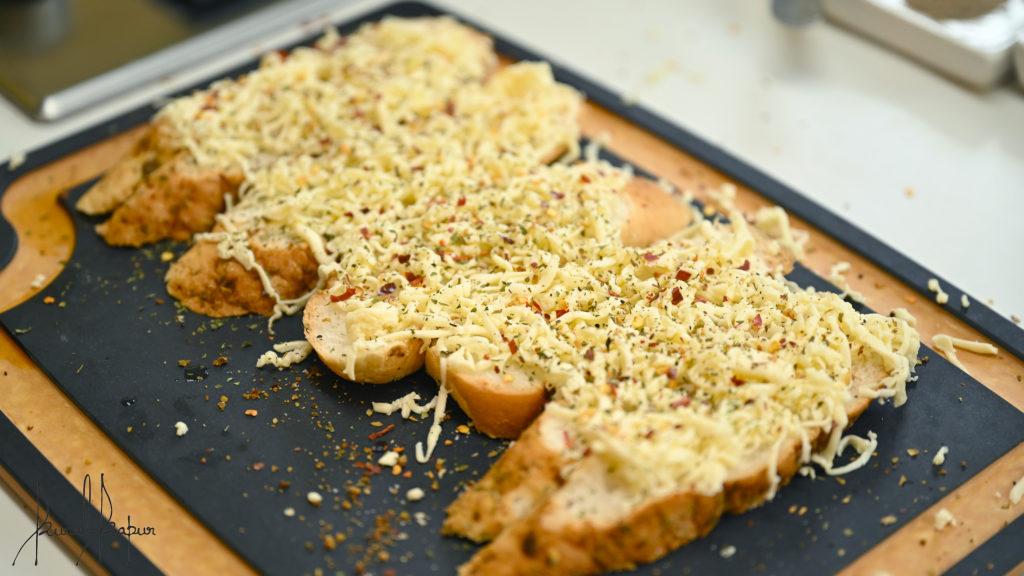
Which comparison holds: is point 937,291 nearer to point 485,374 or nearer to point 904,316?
point 904,316

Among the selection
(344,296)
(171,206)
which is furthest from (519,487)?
(171,206)

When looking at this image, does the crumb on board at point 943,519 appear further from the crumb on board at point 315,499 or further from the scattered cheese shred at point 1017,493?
the crumb on board at point 315,499

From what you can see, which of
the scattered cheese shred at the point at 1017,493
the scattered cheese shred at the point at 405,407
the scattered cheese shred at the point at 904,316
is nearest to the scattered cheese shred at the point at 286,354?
the scattered cheese shred at the point at 405,407

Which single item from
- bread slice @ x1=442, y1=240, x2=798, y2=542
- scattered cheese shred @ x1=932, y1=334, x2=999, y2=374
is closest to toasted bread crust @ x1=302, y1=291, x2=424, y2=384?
bread slice @ x1=442, y1=240, x2=798, y2=542

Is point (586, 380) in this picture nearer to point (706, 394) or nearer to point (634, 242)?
point (706, 394)

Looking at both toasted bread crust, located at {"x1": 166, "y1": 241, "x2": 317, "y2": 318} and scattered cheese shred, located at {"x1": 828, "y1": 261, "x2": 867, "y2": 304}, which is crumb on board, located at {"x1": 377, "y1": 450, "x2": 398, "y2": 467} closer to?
toasted bread crust, located at {"x1": 166, "y1": 241, "x2": 317, "y2": 318}

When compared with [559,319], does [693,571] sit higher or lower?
lower

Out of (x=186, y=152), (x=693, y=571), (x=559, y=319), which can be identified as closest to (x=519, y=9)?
(x=186, y=152)
